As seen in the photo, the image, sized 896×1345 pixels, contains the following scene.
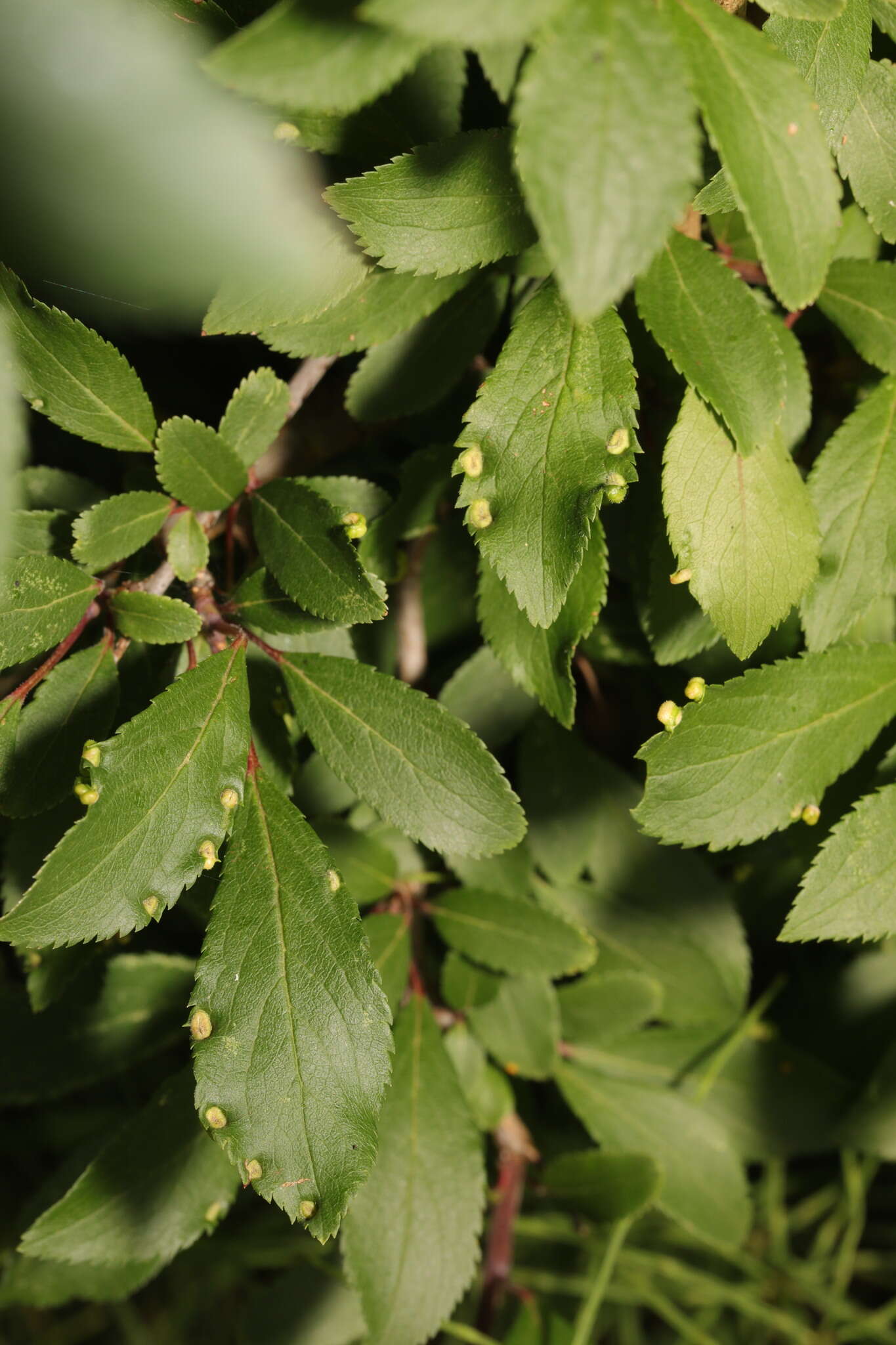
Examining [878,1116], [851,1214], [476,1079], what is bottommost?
[851,1214]

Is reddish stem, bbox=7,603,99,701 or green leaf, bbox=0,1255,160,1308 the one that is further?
green leaf, bbox=0,1255,160,1308

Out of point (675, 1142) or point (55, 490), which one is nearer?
point (55, 490)

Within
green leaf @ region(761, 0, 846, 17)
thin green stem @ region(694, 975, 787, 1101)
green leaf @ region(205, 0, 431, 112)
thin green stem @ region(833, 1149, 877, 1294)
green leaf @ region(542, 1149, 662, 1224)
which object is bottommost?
thin green stem @ region(833, 1149, 877, 1294)

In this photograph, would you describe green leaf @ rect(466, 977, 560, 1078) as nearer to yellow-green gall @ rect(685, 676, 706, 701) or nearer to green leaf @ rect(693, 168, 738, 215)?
yellow-green gall @ rect(685, 676, 706, 701)

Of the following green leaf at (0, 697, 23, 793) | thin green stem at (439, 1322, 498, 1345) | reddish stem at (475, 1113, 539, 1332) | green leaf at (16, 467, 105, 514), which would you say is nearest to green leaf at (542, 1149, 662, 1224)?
reddish stem at (475, 1113, 539, 1332)

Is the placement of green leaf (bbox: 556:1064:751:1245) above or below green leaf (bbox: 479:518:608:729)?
below

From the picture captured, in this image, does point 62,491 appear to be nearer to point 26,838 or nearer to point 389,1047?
point 26,838

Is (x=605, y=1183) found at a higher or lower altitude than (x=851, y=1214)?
higher

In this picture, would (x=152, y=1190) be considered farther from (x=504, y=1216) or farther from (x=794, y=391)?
(x=794, y=391)

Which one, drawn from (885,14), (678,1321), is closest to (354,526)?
(885,14)
